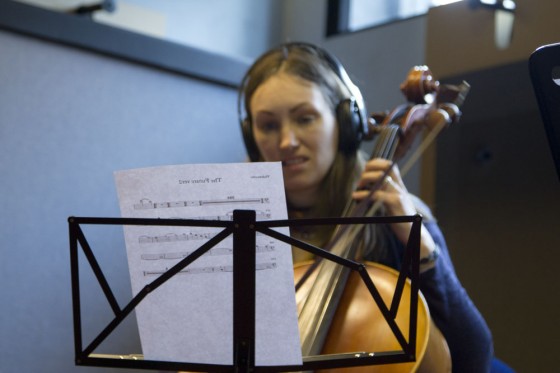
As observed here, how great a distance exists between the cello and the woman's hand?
13 mm

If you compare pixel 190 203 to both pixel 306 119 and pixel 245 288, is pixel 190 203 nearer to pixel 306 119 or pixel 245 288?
pixel 245 288

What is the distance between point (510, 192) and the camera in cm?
145

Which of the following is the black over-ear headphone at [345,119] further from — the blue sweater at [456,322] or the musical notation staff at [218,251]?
the musical notation staff at [218,251]

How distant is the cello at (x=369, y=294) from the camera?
1.01 meters

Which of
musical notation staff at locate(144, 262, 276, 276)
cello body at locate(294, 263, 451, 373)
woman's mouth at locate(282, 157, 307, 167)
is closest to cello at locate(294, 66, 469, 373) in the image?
cello body at locate(294, 263, 451, 373)

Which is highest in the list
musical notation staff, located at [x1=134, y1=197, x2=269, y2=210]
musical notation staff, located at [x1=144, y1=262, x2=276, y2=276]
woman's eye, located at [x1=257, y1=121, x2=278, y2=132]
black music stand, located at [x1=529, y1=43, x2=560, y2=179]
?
woman's eye, located at [x1=257, y1=121, x2=278, y2=132]

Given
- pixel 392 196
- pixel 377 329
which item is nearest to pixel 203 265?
pixel 377 329

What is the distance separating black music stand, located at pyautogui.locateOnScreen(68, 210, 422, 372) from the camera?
798mm

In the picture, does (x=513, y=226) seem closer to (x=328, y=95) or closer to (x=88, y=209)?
(x=328, y=95)

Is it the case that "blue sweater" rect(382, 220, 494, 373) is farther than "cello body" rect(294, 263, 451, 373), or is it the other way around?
"blue sweater" rect(382, 220, 494, 373)

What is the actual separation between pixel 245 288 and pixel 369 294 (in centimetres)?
31

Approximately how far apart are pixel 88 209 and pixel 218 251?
84cm

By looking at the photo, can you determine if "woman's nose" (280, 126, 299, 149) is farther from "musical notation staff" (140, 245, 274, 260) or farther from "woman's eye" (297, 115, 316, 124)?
"musical notation staff" (140, 245, 274, 260)

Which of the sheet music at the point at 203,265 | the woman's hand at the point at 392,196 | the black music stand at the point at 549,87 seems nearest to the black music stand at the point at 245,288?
the sheet music at the point at 203,265
